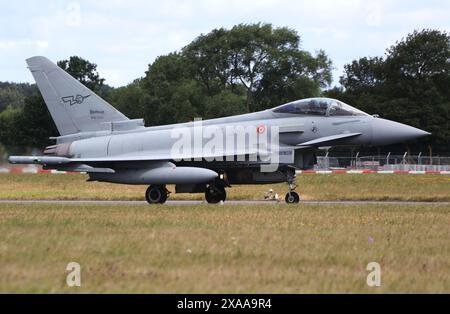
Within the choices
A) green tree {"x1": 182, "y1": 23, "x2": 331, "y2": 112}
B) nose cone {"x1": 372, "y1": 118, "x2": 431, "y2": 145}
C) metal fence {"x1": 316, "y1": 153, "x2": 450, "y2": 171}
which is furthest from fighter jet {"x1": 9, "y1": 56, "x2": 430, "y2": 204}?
green tree {"x1": 182, "y1": 23, "x2": 331, "y2": 112}

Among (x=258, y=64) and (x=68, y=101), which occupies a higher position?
(x=258, y=64)

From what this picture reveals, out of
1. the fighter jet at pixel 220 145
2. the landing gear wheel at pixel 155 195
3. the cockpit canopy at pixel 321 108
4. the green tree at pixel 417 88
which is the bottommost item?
the landing gear wheel at pixel 155 195

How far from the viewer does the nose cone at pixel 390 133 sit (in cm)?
2064

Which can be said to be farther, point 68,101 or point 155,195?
point 68,101

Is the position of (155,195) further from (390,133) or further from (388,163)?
(388,163)

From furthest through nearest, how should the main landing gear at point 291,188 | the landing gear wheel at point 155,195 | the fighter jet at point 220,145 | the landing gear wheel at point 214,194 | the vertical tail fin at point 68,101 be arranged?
1. the vertical tail fin at point 68,101
2. the landing gear wheel at point 214,194
3. the landing gear wheel at point 155,195
4. the main landing gear at point 291,188
5. the fighter jet at point 220,145

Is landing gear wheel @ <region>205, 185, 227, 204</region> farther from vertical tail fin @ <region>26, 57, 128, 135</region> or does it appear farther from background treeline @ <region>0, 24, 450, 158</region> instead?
background treeline @ <region>0, 24, 450, 158</region>

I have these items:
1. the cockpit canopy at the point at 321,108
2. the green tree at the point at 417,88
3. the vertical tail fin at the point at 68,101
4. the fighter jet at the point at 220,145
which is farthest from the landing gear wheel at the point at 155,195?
the green tree at the point at 417,88

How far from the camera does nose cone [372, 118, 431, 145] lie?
2064 centimetres

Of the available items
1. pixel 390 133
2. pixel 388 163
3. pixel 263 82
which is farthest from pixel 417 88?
pixel 390 133

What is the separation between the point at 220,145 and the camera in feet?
68.7

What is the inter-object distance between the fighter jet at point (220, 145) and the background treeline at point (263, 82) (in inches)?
1699

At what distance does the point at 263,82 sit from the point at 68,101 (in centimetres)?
5202

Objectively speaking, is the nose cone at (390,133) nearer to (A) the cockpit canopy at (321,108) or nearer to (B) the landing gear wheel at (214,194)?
(A) the cockpit canopy at (321,108)
